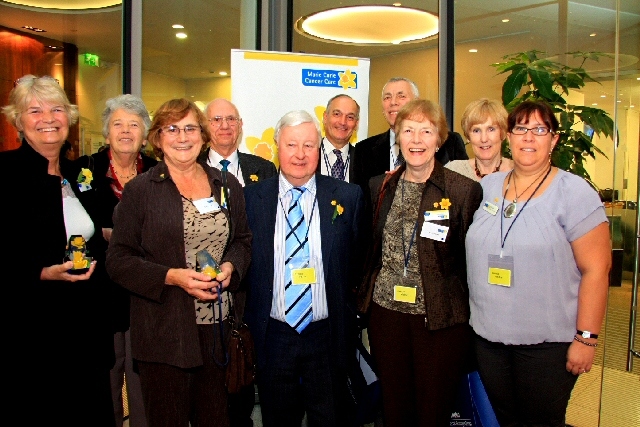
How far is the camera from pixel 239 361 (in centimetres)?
224

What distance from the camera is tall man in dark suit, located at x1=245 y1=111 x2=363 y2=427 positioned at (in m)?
2.38

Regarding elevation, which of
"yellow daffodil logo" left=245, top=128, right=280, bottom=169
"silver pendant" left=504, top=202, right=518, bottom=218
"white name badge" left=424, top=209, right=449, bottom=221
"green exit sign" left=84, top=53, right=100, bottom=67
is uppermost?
"green exit sign" left=84, top=53, right=100, bottom=67

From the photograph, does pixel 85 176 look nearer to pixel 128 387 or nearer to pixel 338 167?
pixel 128 387

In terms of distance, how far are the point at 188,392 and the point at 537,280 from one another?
157 cm

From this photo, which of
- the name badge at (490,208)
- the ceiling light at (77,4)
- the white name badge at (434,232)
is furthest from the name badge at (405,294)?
the ceiling light at (77,4)

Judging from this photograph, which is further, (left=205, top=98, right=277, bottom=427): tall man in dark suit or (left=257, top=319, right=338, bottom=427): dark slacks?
(left=205, top=98, right=277, bottom=427): tall man in dark suit

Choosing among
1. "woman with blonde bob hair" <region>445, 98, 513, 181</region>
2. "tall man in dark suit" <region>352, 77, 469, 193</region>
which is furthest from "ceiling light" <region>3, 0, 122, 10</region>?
"woman with blonde bob hair" <region>445, 98, 513, 181</region>

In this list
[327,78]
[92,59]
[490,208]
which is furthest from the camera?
[327,78]

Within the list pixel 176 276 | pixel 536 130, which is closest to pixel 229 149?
pixel 176 276

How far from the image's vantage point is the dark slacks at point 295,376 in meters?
2.37

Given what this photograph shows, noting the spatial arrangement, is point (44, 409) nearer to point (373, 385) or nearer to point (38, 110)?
point (38, 110)

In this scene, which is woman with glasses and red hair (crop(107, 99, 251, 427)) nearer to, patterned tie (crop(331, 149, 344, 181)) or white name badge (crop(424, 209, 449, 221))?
white name badge (crop(424, 209, 449, 221))

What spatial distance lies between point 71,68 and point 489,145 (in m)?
3.61

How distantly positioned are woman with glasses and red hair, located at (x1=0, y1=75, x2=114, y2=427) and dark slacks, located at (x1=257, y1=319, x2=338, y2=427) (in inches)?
31.4
